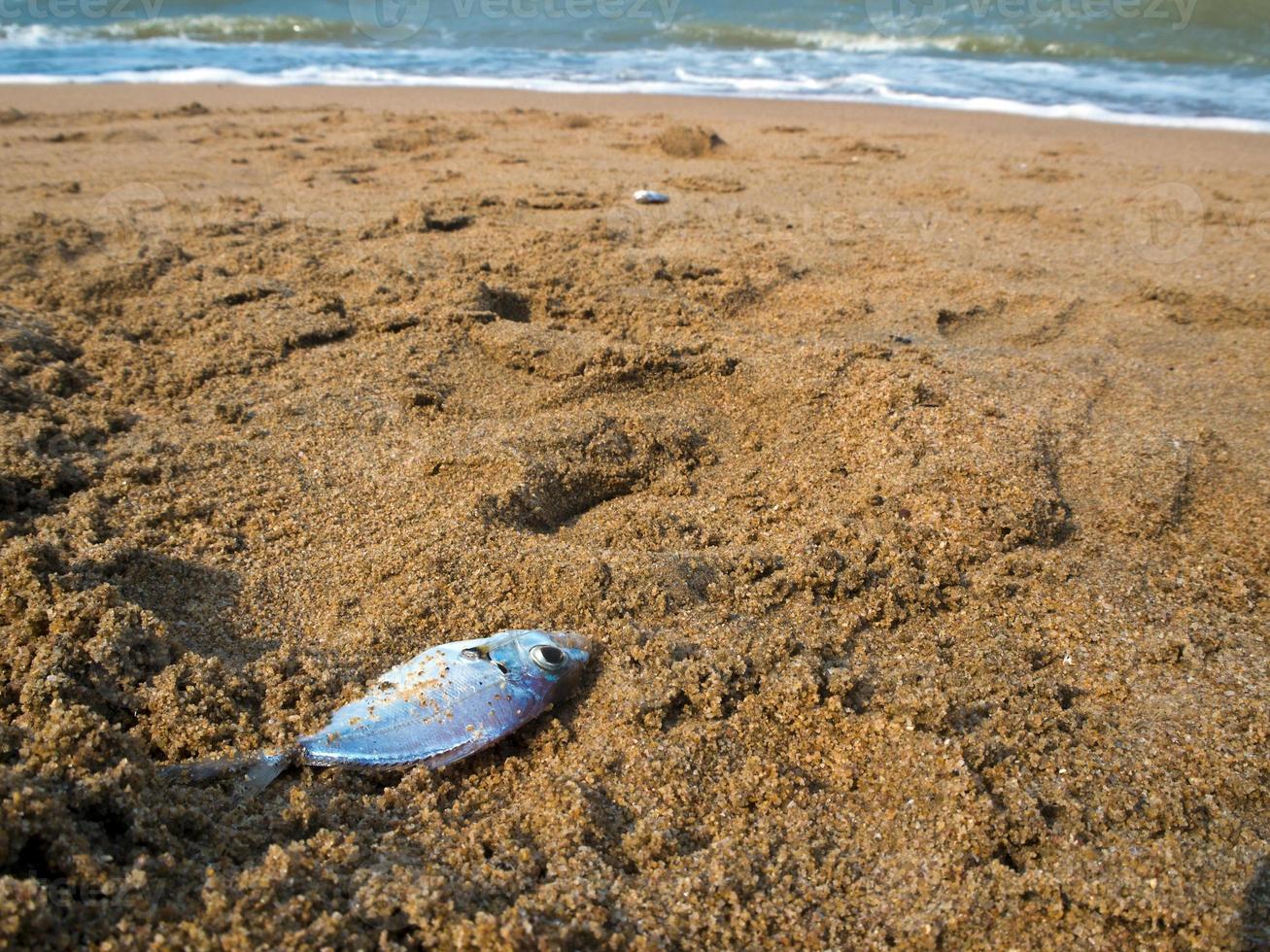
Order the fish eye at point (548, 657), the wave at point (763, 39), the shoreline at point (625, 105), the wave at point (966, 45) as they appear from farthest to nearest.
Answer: the wave at point (763, 39) < the wave at point (966, 45) < the shoreline at point (625, 105) < the fish eye at point (548, 657)

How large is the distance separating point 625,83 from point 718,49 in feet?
8.18

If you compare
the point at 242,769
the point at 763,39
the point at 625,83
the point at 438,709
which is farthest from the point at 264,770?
the point at 763,39

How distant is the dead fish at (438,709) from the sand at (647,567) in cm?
5

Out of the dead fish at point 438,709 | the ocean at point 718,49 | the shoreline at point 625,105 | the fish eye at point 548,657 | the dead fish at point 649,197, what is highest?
the ocean at point 718,49

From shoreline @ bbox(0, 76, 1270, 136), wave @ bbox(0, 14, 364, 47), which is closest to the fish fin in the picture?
shoreline @ bbox(0, 76, 1270, 136)

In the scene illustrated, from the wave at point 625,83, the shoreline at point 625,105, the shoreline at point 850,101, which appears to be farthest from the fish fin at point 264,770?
the wave at point 625,83

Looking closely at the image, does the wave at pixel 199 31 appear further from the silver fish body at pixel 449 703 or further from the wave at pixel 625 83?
the silver fish body at pixel 449 703

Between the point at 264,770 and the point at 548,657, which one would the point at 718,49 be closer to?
the point at 548,657

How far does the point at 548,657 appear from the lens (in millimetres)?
1774

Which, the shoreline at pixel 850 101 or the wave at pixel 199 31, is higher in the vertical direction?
the wave at pixel 199 31

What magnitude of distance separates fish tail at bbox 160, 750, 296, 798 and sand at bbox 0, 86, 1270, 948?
0.04 m

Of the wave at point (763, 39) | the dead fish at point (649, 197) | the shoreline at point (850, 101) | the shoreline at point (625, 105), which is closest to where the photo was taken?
the dead fish at point (649, 197)

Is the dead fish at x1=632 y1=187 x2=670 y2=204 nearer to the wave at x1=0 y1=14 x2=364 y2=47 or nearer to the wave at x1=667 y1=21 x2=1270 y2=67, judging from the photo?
the wave at x1=667 y1=21 x2=1270 y2=67

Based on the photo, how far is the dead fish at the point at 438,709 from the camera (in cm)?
163
